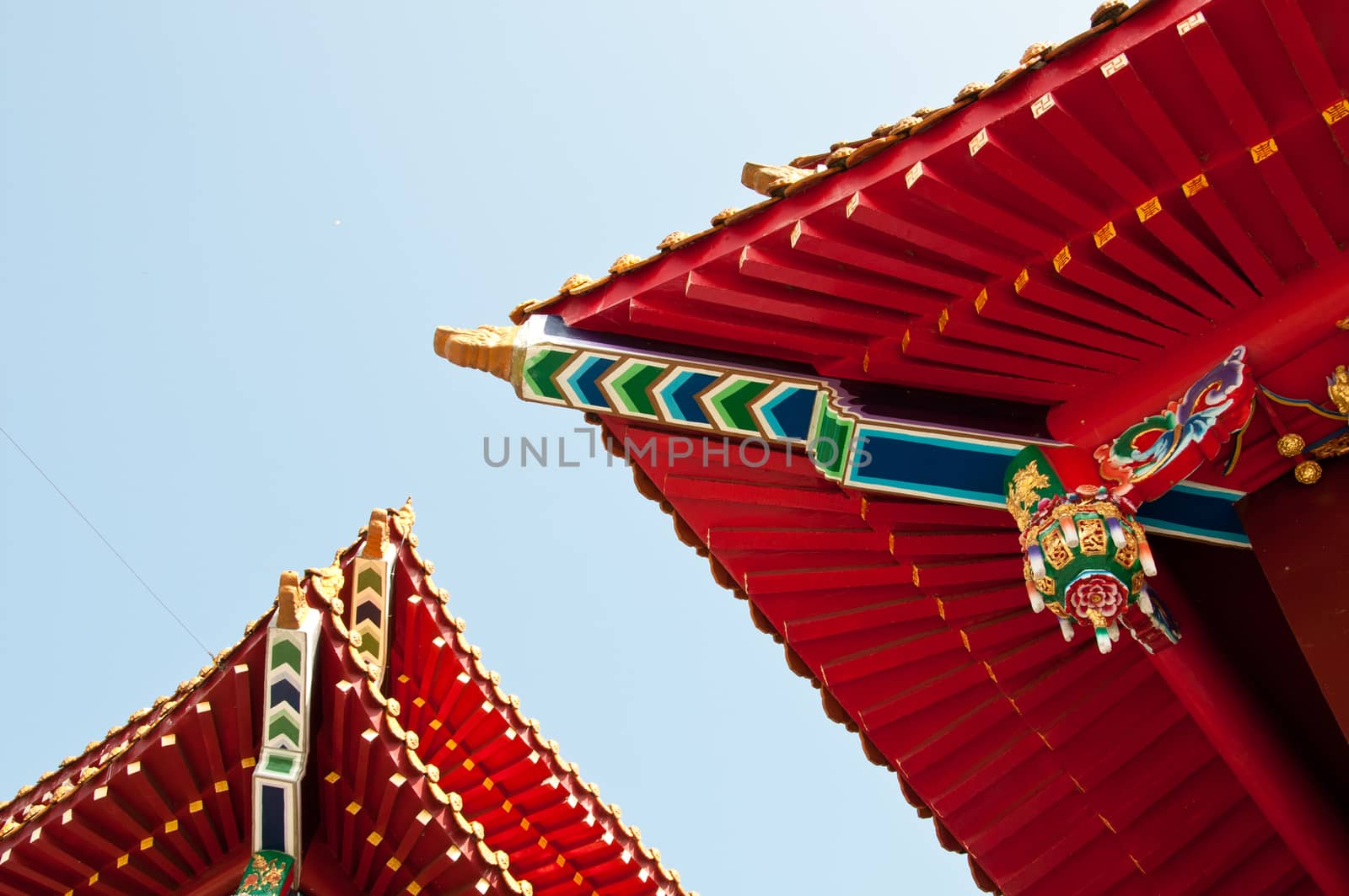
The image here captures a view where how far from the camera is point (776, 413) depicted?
6.05 m

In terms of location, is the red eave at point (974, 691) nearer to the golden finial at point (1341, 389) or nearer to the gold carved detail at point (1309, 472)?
the gold carved detail at point (1309, 472)

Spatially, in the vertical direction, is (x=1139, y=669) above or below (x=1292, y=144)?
below

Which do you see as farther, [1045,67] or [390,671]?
[390,671]

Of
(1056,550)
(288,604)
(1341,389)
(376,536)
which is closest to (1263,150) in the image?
(1341,389)

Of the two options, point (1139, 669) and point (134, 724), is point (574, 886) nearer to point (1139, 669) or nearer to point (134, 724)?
point (134, 724)

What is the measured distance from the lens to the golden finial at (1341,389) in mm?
5133

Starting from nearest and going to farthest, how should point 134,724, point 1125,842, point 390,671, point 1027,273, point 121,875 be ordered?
point 1027,273, point 1125,842, point 121,875, point 390,671, point 134,724

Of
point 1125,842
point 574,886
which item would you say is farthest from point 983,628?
point 574,886

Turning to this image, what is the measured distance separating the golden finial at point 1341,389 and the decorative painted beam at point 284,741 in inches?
214

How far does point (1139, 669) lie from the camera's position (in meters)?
6.66

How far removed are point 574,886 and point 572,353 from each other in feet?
15.5

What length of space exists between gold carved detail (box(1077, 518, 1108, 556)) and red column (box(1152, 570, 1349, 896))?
110cm

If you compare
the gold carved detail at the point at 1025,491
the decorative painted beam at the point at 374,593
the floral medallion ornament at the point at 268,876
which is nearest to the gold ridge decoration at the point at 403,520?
the decorative painted beam at the point at 374,593

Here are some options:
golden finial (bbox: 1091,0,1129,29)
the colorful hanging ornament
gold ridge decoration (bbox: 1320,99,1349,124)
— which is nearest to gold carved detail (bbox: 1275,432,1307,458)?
the colorful hanging ornament
